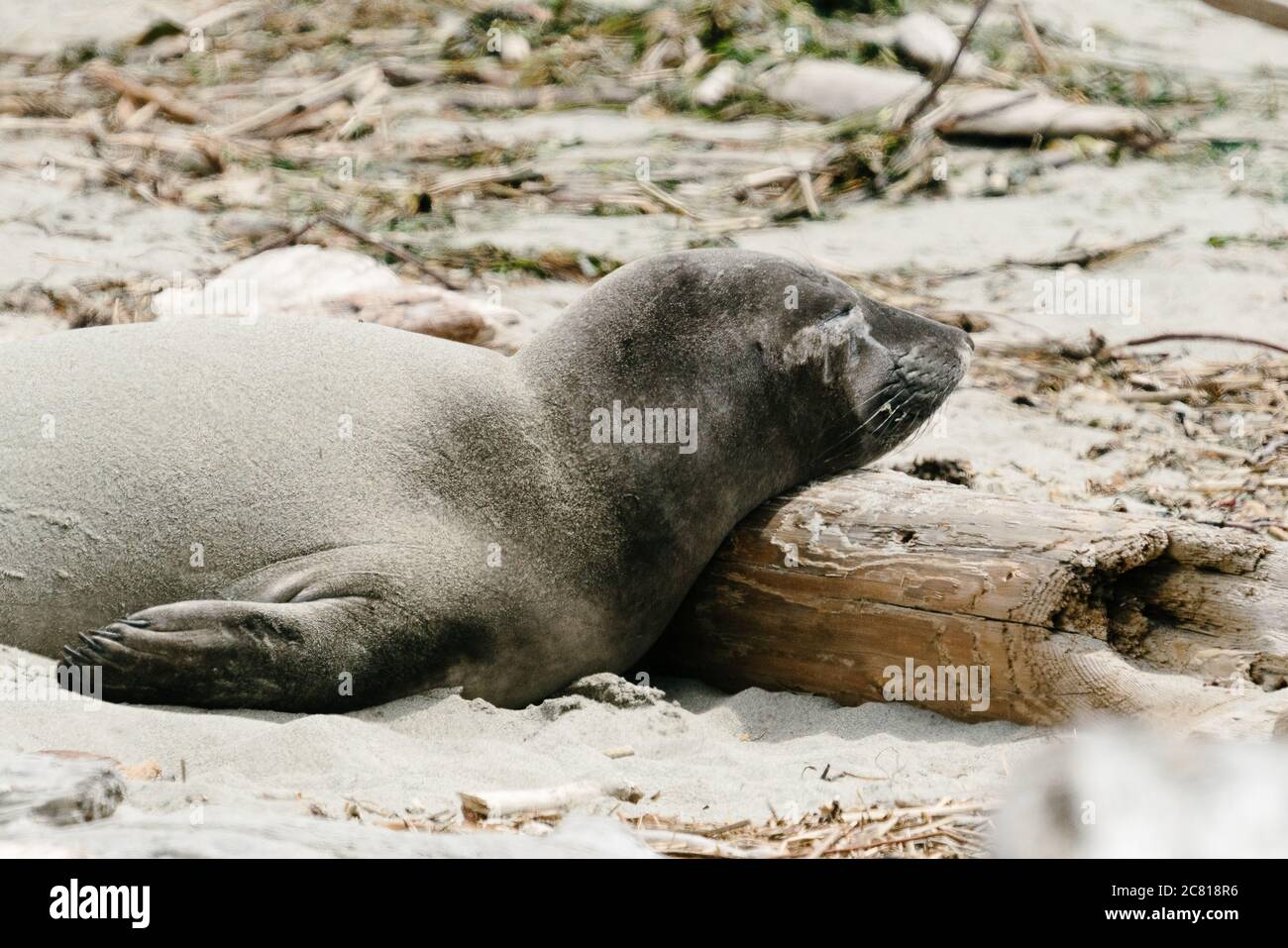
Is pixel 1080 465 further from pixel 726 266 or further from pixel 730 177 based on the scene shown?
pixel 730 177

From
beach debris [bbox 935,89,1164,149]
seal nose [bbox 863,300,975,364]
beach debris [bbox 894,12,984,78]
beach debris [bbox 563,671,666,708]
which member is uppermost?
beach debris [bbox 894,12,984,78]

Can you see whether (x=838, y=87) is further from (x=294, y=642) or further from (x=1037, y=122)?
(x=294, y=642)

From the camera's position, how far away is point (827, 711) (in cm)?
440

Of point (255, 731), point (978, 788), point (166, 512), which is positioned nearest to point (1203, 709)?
point (978, 788)

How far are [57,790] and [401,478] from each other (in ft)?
4.96

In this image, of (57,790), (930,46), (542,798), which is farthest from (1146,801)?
(930,46)

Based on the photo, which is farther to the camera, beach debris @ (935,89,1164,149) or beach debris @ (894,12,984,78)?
beach debris @ (894,12,984,78)

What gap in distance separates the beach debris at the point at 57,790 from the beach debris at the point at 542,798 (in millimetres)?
687

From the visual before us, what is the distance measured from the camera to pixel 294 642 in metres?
4.01

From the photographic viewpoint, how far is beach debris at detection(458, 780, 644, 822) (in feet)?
11.2

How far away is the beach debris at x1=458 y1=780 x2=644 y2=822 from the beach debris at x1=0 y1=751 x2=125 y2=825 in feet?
2.25

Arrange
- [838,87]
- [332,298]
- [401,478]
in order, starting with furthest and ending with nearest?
[838,87] < [332,298] < [401,478]

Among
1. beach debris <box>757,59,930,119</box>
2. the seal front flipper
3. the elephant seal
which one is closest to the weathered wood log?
the elephant seal

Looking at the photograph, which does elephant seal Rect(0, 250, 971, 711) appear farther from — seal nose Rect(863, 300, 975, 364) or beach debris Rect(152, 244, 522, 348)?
beach debris Rect(152, 244, 522, 348)
